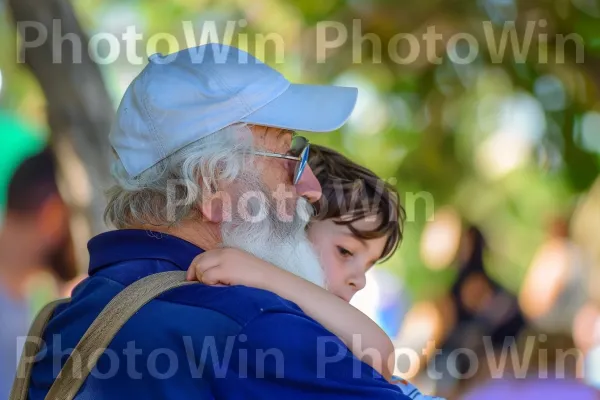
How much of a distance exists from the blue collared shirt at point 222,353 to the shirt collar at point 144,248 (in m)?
0.04

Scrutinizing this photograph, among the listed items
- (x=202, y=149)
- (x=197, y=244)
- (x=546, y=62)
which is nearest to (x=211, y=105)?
(x=202, y=149)

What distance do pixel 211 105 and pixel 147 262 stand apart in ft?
1.11

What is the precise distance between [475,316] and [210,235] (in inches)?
156

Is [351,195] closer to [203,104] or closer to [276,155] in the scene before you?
[276,155]

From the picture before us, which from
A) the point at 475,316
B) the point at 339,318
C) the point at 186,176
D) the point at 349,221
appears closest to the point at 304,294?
the point at 339,318

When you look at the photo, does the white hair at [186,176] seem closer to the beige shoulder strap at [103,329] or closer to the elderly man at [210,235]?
the elderly man at [210,235]

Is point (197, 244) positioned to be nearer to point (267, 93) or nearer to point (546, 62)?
point (267, 93)

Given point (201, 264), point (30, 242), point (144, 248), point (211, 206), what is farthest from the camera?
point (30, 242)

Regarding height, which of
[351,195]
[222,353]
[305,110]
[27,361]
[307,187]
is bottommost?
[27,361]

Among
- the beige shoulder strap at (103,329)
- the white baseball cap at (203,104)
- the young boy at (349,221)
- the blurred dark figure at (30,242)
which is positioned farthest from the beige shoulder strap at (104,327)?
the blurred dark figure at (30,242)

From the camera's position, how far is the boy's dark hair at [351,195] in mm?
2916

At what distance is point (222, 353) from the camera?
160 cm

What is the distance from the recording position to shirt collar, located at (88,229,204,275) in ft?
5.98

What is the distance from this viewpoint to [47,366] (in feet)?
6.17
